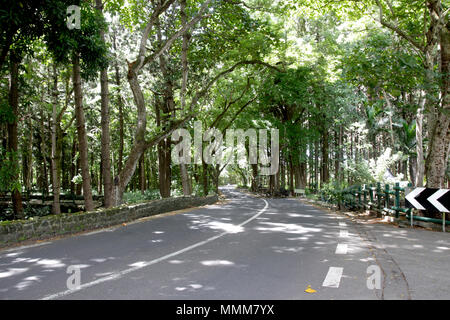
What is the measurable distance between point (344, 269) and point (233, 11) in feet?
50.5

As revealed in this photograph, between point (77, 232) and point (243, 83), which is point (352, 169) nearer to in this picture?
point (243, 83)

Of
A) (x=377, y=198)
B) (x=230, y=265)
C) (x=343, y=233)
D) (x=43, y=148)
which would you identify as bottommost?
(x=343, y=233)

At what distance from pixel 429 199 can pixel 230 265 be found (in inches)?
281

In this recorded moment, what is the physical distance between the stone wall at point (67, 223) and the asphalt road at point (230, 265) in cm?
60

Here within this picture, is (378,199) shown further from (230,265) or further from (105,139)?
(105,139)

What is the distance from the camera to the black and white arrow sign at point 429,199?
10.1 meters

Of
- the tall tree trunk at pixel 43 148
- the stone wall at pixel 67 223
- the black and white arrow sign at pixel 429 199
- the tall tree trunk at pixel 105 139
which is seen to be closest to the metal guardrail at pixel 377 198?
the black and white arrow sign at pixel 429 199

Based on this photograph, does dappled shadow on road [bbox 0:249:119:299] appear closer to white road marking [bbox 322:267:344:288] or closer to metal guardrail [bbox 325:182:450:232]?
white road marking [bbox 322:267:344:288]

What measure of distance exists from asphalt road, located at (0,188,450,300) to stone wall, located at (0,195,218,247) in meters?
0.60

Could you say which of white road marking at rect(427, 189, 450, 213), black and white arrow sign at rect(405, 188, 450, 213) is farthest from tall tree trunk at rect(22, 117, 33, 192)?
white road marking at rect(427, 189, 450, 213)

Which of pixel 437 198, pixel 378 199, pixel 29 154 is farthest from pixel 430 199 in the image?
pixel 29 154

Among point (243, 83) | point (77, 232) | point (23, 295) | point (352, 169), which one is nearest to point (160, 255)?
point (23, 295)

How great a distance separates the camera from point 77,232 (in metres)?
10.3

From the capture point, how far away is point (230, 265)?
246 inches
